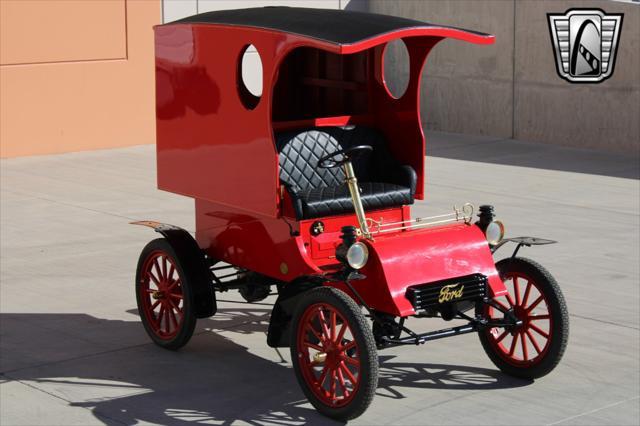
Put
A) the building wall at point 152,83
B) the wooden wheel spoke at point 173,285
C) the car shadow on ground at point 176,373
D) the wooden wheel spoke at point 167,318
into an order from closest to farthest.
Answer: the car shadow on ground at point 176,373
the wooden wheel spoke at point 173,285
the wooden wheel spoke at point 167,318
the building wall at point 152,83

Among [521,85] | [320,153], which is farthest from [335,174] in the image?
[521,85]

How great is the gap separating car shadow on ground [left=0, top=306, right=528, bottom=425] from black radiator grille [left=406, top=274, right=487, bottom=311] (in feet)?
2.16

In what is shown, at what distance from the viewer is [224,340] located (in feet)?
26.4

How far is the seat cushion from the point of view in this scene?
279 inches

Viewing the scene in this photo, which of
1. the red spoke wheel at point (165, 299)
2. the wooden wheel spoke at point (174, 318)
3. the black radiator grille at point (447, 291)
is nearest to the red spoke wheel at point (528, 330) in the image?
the black radiator grille at point (447, 291)

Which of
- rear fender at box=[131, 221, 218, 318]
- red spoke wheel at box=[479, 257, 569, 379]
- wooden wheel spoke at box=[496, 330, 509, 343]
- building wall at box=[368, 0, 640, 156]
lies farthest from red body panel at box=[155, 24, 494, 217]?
building wall at box=[368, 0, 640, 156]

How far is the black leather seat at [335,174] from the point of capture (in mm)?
7199

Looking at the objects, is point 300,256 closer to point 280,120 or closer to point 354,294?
point 354,294

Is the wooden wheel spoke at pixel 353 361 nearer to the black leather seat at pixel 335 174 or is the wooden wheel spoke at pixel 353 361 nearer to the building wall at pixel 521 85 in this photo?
the black leather seat at pixel 335 174

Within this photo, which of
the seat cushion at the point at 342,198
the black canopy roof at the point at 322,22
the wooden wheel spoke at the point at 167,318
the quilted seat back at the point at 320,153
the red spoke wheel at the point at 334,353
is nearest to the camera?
the red spoke wheel at the point at 334,353

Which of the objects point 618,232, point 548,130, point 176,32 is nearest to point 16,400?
point 176,32

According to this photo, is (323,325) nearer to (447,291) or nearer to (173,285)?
(447,291)

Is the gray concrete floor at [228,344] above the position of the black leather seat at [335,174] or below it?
below

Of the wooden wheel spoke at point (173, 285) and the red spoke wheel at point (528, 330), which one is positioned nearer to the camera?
the red spoke wheel at point (528, 330)
